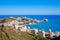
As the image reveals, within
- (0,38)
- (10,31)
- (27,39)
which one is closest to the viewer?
(0,38)

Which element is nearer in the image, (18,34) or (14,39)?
(14,39)

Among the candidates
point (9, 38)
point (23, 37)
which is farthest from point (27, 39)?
point (9, 38)

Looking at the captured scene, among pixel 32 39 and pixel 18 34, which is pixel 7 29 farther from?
pixel 32 39

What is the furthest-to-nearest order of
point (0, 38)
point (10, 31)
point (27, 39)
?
point (10, 31)
point (27, 39)
point (0, 38)

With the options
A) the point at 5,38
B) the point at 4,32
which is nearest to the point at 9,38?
the point at 5,38

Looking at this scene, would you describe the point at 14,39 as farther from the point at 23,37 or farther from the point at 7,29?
the point at 7,29

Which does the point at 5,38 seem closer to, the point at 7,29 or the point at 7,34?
the point at 7,34

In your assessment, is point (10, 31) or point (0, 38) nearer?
point (0, 38)
